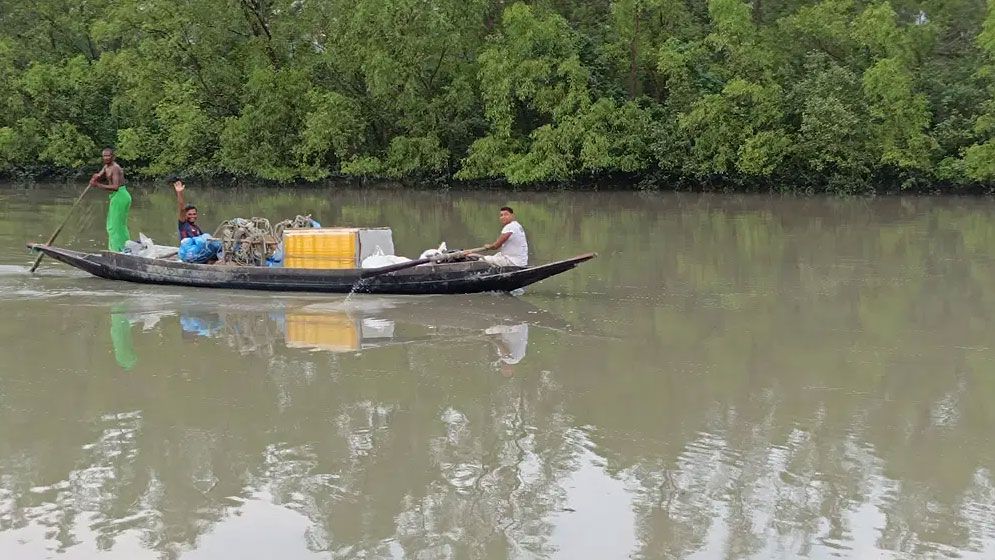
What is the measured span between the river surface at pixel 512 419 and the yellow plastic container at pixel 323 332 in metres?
0.05

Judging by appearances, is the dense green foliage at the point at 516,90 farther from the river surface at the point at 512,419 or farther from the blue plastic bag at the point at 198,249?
the blue plastic bag at the point at 198,249

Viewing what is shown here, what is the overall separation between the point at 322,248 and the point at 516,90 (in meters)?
18.9

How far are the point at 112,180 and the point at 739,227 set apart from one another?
485 inches

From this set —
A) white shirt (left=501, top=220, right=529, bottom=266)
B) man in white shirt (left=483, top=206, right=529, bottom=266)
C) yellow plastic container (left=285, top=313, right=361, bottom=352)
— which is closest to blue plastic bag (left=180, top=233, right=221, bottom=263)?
yellow plastic container (left=285, top=313, right=361, bottom=352)

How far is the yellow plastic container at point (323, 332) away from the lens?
9.85 m

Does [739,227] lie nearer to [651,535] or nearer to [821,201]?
[821,201]

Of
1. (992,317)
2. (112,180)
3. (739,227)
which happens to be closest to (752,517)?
(992,317)

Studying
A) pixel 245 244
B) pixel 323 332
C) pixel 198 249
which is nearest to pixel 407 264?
pixel 323 332

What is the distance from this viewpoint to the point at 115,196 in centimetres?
1333

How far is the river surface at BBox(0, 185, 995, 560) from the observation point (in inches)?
220

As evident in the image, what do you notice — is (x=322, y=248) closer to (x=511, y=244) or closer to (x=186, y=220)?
(x=186, y=220)

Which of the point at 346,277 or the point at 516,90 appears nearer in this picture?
the point at 346,277

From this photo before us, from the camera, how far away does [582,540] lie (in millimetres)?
5473

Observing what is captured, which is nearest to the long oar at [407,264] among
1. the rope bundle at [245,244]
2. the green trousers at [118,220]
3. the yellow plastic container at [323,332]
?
the yellow plastic container at [323,332]
